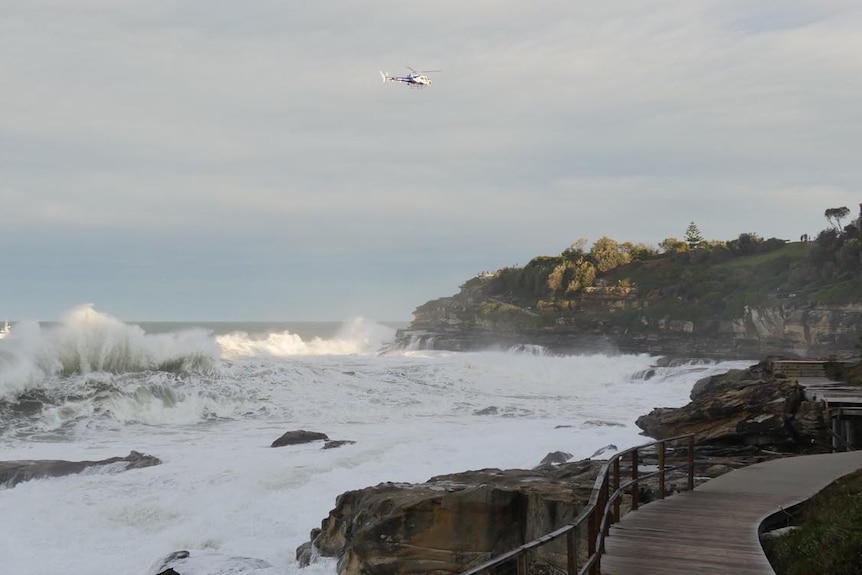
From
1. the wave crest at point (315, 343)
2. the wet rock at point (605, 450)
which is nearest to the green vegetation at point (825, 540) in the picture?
the wet rock at point (605, 450)

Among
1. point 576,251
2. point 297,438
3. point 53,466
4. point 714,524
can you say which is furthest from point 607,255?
point 714,524

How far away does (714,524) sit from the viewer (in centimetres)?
859

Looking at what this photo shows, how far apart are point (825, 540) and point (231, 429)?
68.9 ft

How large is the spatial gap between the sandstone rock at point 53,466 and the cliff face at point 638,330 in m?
28.5

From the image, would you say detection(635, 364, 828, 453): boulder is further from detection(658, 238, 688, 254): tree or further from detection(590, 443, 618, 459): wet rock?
detection(658, 238, 688, 254): tree

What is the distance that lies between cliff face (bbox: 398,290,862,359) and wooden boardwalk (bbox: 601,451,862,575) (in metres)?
25.5

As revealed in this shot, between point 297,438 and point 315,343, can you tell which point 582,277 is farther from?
point 297,438

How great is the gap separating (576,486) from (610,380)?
103ft

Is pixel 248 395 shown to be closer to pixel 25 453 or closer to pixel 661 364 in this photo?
pixel 25 453

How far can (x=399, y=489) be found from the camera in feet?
37.9

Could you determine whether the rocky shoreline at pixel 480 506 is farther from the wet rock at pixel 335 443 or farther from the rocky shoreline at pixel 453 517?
the wet rock at pixel 335 443

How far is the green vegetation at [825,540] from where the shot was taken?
262 inches

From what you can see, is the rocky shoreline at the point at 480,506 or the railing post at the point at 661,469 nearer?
the railing post at the point at 661,469

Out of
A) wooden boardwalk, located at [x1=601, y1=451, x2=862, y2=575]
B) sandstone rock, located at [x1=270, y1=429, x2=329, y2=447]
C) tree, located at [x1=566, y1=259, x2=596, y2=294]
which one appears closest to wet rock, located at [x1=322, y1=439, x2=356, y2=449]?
sandstone rock, located at [x1=270, y1=429, x2=329, y2=447]
